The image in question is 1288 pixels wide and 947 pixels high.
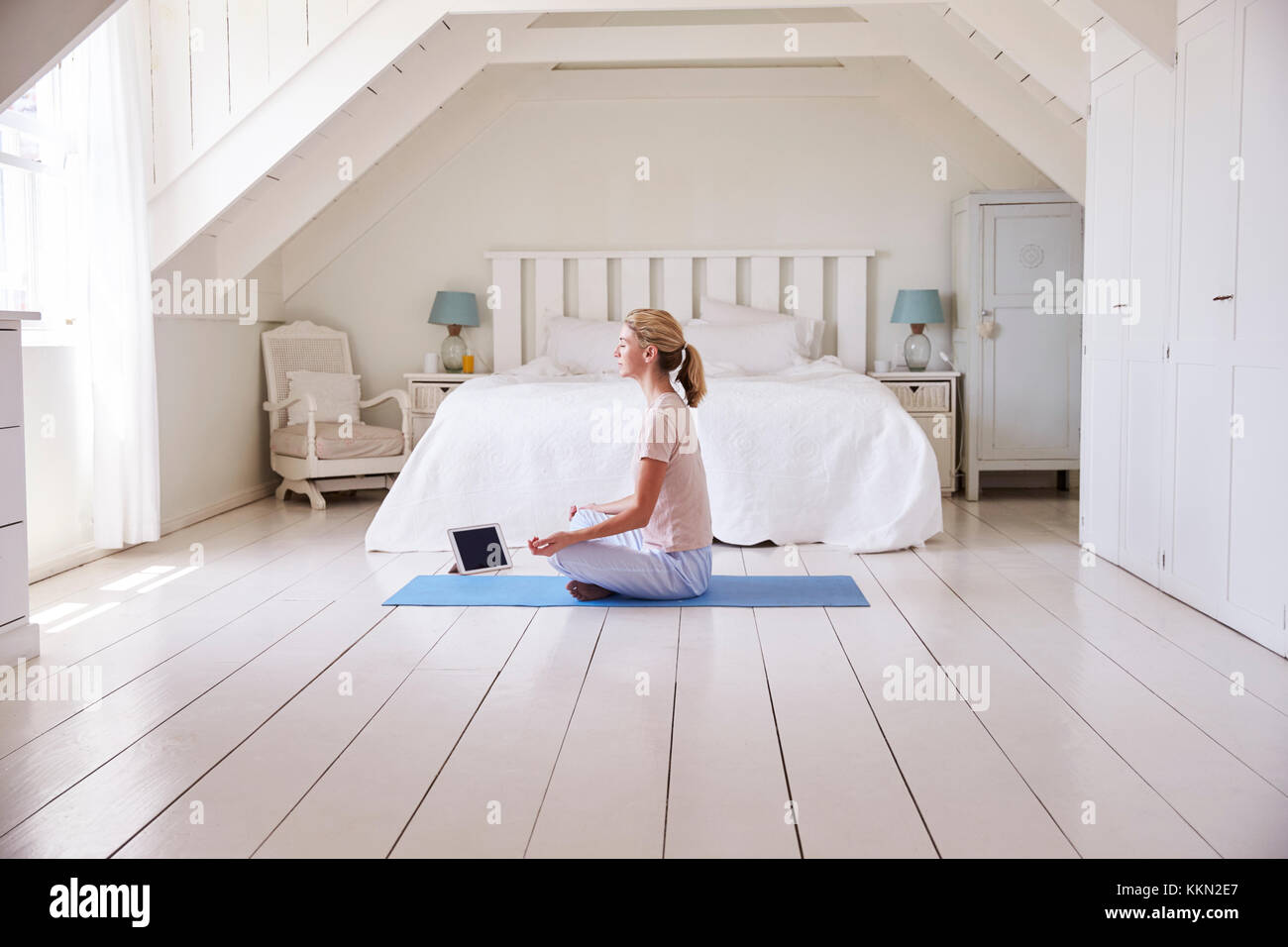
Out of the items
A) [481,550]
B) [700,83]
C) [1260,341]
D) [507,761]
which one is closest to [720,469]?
[481,550]

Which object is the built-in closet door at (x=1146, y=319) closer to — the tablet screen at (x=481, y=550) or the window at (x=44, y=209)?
the tablet screen at (x=481, y=550)

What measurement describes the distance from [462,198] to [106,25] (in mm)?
2716

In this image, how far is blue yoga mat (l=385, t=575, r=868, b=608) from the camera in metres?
3.71

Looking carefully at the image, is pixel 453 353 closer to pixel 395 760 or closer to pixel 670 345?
pixel 670 345

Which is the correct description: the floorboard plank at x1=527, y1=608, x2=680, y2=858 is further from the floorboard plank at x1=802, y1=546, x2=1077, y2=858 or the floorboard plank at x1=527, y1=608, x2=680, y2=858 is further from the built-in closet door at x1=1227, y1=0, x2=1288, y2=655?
the built-in closet door at x1=1227, y1=0, x2=1288, y2=655

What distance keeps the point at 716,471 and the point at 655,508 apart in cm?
121

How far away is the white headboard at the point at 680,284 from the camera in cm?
677

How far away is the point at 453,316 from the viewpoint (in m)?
6.65

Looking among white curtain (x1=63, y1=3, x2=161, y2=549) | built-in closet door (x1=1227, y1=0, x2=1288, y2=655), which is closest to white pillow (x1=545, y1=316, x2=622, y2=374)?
white curtain (x1=63, y1=3, x2=161, y2=549)

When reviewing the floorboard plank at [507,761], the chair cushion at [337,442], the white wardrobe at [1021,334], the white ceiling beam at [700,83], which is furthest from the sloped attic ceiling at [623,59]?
the floorboard plank at [507,761]

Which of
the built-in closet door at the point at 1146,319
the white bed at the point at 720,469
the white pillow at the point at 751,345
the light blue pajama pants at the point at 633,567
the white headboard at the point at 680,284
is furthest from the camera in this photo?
the white headboard at the point at 680,284

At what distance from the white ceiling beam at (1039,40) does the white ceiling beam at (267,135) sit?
2413 millimetres

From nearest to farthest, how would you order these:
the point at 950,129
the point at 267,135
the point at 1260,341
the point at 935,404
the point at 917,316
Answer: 1. the point at 1260,341
2. the point at 267,135
3. the point at 935,404
4. the point at 917,316
5. the point at 950,129

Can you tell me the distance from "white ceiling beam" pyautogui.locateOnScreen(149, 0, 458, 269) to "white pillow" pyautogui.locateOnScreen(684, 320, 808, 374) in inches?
87.9
